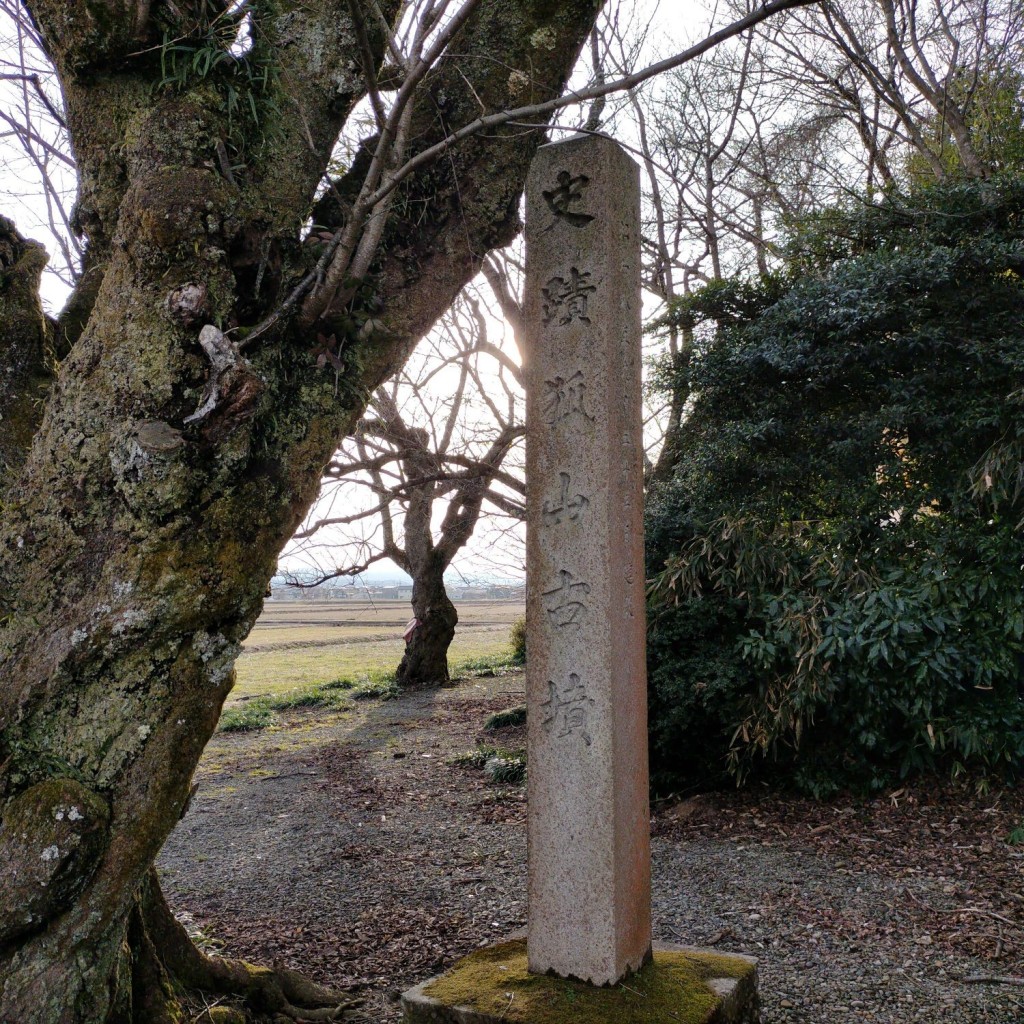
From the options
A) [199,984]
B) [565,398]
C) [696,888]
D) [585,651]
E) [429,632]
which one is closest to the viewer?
[585,651]

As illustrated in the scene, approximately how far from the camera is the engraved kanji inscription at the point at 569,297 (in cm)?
307

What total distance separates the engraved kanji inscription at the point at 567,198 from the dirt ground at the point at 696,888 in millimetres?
3336

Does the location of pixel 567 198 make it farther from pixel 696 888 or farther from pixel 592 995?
pixel 696 888

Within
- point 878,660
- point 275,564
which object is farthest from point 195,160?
point 878,660

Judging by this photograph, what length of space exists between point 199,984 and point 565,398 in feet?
9.20

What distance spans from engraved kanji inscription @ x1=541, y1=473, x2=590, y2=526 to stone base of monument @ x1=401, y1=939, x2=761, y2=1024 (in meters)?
1.64

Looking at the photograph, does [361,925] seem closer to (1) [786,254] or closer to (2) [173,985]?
(2) [173,985]

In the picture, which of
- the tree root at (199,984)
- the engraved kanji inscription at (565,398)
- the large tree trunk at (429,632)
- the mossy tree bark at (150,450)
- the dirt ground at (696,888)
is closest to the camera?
the mossy tree bark at (150,450)

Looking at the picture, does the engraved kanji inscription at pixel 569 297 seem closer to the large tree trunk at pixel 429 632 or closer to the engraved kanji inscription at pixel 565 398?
the engraved kanji inscription at pixel 565 398

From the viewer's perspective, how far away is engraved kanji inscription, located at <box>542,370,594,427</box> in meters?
3.04

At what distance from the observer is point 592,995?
2.89 meters

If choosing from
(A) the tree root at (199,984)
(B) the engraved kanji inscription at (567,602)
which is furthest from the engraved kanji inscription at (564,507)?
(A) the tree root at (199,984)

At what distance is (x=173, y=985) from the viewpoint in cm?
333

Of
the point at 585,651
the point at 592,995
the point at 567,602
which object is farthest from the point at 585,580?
the point at 592,995
